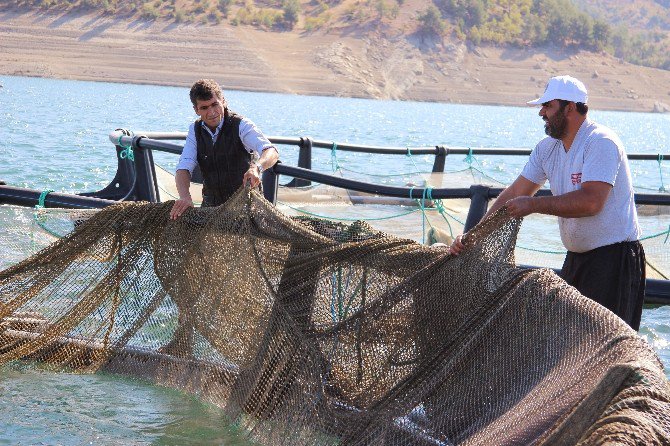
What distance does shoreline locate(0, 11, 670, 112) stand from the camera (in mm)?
89000

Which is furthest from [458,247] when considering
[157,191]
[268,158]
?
[157,191]

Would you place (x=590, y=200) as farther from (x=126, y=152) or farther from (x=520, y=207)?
(x=126, y=152)

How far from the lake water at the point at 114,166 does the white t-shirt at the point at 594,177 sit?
2.09 meters

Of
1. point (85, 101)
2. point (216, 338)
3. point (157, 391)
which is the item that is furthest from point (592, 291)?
point (85, 101)

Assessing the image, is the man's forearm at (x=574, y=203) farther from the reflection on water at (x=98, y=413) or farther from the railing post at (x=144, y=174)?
the railing post at (x=144, y=174)

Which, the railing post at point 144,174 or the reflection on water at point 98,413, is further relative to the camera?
the railing post at point 144,174

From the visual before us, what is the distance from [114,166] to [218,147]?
16.9 metres

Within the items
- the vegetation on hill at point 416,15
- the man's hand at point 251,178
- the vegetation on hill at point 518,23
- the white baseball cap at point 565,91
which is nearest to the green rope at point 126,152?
the man's hand at point 251,178

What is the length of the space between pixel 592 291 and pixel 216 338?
2009 mm

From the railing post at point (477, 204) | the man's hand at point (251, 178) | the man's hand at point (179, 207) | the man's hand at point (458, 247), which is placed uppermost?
the man's hand at point (458, 247)

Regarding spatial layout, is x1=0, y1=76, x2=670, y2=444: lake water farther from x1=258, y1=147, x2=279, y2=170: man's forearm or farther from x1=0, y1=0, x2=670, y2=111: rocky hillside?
x1=0, y1=0, x2=670, y2=111: rocky hillside

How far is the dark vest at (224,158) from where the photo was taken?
623 cm

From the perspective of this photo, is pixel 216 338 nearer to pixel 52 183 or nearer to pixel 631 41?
pixel 52 183

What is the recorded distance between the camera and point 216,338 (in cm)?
545
